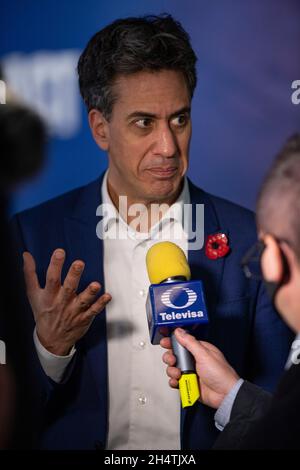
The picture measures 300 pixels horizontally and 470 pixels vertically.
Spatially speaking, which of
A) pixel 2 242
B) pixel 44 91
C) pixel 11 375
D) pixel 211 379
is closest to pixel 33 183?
pixel 44 91

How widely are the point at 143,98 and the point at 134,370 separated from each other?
3.15 ft

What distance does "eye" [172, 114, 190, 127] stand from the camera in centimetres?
231

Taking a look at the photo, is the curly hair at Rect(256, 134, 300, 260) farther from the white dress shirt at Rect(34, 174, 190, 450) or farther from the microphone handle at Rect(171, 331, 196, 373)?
the white dress shirt at Rect(34, 174, 190, 450)

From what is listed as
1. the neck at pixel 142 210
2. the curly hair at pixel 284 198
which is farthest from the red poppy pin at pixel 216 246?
the curly hair at pixel 284 198

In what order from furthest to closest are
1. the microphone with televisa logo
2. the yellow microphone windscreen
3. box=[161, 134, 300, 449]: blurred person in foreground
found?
1. the yellow microphone windscreen
2. the microphone with televisa logo
3. box=[161, 134, 300, 449]: blurred person in foreground

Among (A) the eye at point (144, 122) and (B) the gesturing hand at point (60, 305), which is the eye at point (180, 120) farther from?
(B) the gesturing hand at point (60, 305)

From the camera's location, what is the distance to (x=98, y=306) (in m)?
2.04

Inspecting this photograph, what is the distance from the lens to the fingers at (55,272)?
6.48 feet

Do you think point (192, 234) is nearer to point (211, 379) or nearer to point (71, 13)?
point (211, 379)

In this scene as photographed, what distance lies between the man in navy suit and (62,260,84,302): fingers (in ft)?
0.69

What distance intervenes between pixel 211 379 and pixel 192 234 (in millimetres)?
571

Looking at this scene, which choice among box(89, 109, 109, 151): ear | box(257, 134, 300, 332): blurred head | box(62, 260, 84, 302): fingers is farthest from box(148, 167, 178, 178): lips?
box(257, 134, 300, 332): blurred head

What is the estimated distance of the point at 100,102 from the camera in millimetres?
2334

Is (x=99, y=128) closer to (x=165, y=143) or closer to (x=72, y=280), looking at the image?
(x=165, y=143)
